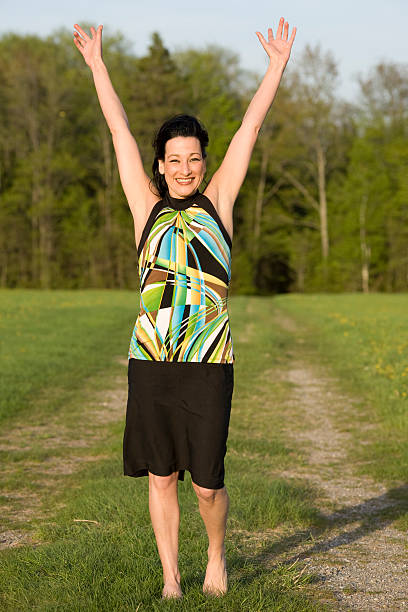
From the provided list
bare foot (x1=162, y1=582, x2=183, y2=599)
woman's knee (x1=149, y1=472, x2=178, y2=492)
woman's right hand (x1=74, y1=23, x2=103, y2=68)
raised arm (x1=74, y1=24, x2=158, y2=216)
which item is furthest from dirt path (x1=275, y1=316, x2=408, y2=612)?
woman's right hand (x1=74, y1=23, x2=103, y2=68)

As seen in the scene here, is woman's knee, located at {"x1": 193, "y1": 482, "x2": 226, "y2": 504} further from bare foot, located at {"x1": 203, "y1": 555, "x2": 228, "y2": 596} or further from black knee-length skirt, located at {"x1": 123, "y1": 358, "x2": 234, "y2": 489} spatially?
bare foot, located at {"x1": 203, "y1": 555, "x2": 228, "y2": 596}

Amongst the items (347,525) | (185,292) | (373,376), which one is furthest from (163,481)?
(373,376)

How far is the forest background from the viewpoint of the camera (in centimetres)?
5725

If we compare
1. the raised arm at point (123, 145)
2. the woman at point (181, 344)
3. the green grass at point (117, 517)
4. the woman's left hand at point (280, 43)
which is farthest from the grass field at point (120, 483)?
the woman's left hand at point (280, 43)

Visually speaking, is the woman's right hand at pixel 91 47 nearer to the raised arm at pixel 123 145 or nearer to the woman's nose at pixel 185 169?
the raised arm at pixel 123 145

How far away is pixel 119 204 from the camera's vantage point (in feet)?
199

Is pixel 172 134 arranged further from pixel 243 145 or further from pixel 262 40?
pixel 262 40

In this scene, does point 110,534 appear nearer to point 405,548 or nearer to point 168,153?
point 405,548

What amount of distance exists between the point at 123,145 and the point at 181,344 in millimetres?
1135

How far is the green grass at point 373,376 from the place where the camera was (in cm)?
749

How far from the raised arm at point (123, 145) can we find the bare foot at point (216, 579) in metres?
1.78

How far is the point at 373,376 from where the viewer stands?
12250 mm

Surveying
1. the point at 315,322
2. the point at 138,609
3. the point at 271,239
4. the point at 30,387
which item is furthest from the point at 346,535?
the point at 271,239

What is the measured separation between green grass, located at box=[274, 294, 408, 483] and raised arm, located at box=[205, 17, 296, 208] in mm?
3907
